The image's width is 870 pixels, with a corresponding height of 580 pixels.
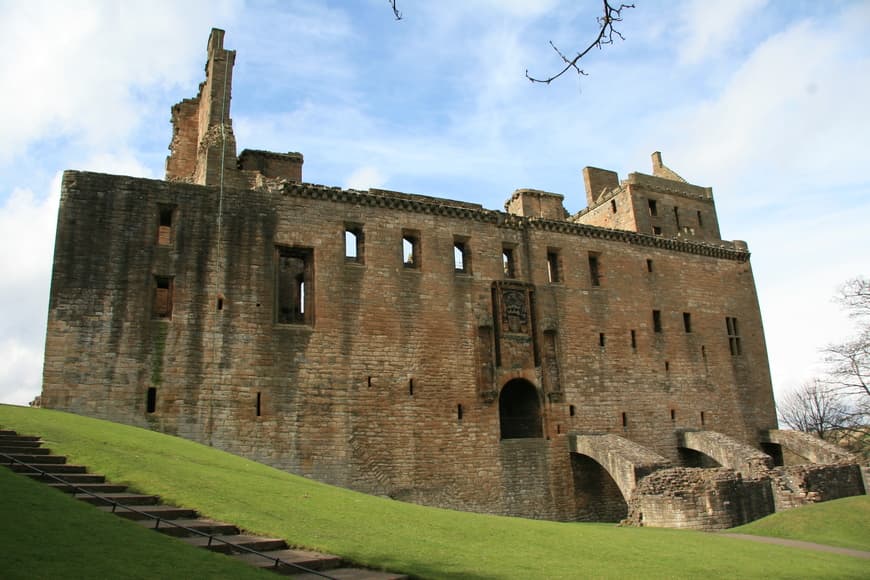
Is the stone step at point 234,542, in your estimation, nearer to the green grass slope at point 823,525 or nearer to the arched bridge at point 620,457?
the green grass slope at point 823,525

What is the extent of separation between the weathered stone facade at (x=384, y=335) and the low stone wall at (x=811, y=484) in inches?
49.2

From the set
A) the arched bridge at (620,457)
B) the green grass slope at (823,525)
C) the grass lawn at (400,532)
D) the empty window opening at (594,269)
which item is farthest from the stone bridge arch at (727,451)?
the grass lawn at (400,532)

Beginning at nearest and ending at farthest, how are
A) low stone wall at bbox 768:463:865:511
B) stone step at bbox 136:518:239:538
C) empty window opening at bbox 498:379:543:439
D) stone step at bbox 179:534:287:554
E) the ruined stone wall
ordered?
stone step at bbox 179:534:287:554 → stone step at bbox 136:518:239:538 → the ruined stone wall → low stone wall at bbox 768:463:865:511 → empty window opening at bbox 498:379:543:439

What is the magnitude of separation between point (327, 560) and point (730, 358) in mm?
25424

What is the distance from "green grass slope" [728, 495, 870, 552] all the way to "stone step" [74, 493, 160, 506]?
1480 centimetres

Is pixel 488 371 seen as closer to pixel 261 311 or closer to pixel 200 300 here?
pixel 261 311

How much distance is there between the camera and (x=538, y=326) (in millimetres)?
23984

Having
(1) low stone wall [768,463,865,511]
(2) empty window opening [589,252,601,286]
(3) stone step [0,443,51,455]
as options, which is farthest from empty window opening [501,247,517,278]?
(3) stone step [0,443,51,455]

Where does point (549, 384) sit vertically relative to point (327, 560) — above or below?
above

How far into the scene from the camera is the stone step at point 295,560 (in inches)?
294

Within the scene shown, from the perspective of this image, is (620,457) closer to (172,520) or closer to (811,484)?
(811,484)

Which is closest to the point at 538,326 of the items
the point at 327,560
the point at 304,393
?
the point at 304,393

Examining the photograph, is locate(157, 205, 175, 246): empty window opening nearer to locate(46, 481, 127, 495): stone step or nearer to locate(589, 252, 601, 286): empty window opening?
locate(46, 481, 127, 495): stone step

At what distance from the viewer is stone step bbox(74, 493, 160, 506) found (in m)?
9.30
